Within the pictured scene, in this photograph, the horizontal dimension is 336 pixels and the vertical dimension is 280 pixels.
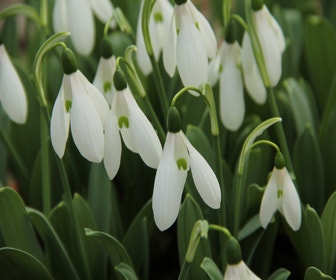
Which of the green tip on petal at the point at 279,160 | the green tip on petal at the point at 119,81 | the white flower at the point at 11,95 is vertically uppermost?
the green tip on petal at the point at 119,81

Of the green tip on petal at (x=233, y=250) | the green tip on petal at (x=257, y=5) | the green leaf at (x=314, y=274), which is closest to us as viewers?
the green tip on petal at (x=233, y=250)

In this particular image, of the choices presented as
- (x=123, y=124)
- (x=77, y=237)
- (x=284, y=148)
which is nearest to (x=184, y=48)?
(x=123, y=124)

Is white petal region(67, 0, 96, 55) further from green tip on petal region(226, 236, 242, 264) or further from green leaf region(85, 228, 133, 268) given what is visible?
green tip on petal region(226, 236, 242, 264)

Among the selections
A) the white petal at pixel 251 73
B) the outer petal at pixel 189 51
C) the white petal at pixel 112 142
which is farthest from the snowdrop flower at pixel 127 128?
the white petal at pixel 251 73

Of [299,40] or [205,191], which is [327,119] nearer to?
[299,40]

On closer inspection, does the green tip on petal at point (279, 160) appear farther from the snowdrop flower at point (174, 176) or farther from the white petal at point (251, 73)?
the white petal at point (251, 73)

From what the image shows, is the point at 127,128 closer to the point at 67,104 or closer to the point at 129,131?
the point at 129,131

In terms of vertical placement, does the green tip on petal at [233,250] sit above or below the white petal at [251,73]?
below

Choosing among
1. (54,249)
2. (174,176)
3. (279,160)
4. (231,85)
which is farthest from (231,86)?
(54,249)
